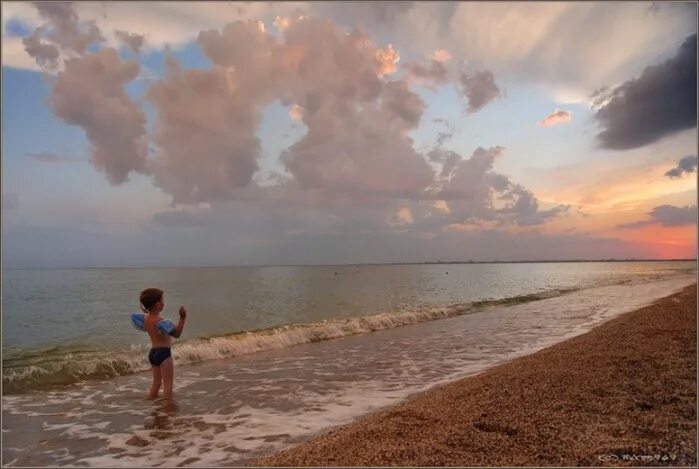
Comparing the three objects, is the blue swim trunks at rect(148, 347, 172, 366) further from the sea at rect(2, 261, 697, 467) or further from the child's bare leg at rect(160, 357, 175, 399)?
the sea at rect(2, 261, 697, 467)

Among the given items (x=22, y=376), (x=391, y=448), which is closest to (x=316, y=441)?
(x=391, y=448)

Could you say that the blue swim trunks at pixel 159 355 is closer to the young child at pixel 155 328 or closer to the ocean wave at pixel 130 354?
the young child at pixel 155 328

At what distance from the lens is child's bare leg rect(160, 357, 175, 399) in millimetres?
9178

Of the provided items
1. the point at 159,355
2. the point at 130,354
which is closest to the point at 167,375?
the point at 159,355

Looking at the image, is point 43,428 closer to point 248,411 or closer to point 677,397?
point 248,411

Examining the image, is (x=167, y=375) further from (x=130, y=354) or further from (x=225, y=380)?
(x=130, y=354)

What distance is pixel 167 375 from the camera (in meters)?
9.34

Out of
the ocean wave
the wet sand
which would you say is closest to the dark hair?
the wet sand

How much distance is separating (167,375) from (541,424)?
24.2ft

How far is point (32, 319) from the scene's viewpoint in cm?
2966

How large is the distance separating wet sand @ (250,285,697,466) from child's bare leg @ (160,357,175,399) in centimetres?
413

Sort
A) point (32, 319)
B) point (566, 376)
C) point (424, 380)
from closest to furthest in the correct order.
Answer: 1. point (566, 376)
2. point (424, 380)
3. point (32, 319)

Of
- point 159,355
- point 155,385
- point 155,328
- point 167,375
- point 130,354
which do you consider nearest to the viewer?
point 155,328

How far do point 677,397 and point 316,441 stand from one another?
18.0 ft
